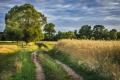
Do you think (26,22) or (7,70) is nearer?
(7,70)

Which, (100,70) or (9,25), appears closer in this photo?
(100,70)

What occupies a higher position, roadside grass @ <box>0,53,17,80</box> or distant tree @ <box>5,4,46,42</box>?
distant tree @ <box>5,4,46,42</box>

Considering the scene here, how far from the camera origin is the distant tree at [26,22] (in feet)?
287

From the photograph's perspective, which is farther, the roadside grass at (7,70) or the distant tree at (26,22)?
the distant tree at (26,22)

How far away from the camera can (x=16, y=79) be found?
64.3ft

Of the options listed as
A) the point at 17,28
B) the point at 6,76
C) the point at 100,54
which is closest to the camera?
the point at 6,76

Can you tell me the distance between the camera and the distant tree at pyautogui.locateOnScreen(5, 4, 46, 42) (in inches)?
3445

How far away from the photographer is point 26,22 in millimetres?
88812

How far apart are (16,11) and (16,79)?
71343 mm

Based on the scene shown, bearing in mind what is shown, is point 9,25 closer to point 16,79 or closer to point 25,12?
point 25,12

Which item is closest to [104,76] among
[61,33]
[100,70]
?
[100,70]

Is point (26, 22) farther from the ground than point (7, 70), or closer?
farther from the ground

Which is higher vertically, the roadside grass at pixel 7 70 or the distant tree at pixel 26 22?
the distant tree at pixel 26 22

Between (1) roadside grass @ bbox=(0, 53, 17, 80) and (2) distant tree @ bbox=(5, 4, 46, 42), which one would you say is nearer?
(1) roadside grass @ bbox=(0, 53, 17, 80)
